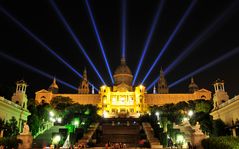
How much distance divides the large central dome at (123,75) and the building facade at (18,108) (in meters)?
66.2

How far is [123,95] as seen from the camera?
113 m

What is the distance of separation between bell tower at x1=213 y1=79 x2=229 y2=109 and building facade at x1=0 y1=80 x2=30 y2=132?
114 ft

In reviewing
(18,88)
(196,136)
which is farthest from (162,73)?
(196,136)

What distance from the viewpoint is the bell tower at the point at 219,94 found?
179 ft

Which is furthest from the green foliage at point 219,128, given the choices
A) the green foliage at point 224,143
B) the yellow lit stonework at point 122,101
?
the yellow lit stonework at point 122,101

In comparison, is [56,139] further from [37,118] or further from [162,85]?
[162,85]

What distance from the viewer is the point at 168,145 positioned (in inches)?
1166

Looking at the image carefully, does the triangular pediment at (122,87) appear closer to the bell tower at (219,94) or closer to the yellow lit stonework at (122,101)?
the yellow lit stonework at (122,101)

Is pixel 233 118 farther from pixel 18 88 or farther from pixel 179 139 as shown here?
pixel 18 88

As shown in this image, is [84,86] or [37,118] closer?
[37,118]

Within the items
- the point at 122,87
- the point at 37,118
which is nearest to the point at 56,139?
the point at 37,118

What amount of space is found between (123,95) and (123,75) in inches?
471

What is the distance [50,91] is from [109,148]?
102m

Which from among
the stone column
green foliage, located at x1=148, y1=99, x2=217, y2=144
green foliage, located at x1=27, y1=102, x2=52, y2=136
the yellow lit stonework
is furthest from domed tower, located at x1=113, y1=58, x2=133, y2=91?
the stone column
